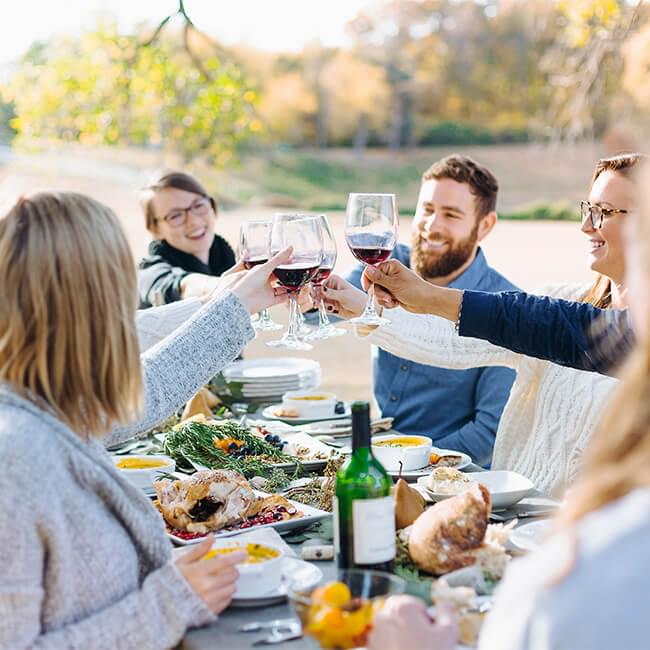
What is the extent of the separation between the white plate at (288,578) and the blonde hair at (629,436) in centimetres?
67

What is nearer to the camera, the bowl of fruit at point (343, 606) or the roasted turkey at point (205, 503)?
the bowl of fruit at point (343, 606)

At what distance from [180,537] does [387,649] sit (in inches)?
32.2

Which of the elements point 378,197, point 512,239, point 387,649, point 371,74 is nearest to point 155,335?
point 378,197

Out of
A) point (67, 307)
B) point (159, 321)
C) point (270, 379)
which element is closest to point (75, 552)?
point (67, 307)

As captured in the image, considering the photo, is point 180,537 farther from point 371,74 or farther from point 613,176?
point 371,74

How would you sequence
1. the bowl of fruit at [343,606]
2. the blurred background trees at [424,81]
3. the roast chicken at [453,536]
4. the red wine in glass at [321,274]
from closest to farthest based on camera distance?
the bowl of fruit at [343,606]
the roast chicken at [453,536]
the red wine in glass at [321,274]
the blurred background trees at [424,81]

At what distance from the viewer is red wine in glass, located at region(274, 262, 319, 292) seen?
2314 mm

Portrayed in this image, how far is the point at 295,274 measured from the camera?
2.33m

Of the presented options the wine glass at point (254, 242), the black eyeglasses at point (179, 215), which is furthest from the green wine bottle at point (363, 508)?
the black eyeglasses at point (179, 215)

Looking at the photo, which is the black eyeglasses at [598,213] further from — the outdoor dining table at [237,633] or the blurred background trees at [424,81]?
the blurred background trees at [424,81]

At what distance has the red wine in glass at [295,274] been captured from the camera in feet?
7.59

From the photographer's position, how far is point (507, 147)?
30844mm

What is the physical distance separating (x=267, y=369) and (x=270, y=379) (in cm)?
17

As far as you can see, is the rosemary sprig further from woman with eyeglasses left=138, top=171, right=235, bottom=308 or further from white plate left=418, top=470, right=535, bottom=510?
woman with eyeglasses left=138, top=171, right=235, bottom=308
